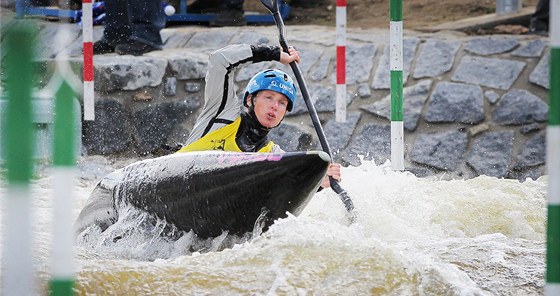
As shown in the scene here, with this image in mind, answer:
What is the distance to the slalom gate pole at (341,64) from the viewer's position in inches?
228

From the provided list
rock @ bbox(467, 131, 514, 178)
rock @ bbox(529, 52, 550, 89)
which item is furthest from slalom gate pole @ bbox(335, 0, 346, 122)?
rock @ bbox(529, 52, 550, 89)

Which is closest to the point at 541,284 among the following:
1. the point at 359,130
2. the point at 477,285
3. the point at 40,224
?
the point at 477,285

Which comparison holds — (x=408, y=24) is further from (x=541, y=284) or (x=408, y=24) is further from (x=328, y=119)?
(x=541, y=284)

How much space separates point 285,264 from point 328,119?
4057mm

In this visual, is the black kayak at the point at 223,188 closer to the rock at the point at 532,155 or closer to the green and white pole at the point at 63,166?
the green and white pole at the point at 63,166

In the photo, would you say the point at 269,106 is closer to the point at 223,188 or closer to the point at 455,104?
the point at 223,188

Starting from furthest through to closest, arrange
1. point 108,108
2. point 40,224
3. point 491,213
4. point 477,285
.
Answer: point 108,108 → point 491,213 → point 40,224 → point 477,285

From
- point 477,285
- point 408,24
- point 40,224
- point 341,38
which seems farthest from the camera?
point 408,24

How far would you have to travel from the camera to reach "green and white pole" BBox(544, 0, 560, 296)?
1.98m

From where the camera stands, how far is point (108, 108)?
Result: 7.07 m

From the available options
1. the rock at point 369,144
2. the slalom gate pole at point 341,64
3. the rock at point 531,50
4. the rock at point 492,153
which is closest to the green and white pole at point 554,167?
the slalom gate pole at point 341,64

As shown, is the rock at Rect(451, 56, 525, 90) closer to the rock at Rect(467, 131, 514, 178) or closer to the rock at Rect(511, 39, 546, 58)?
the rock at Rect(511, 39, 546, 58)

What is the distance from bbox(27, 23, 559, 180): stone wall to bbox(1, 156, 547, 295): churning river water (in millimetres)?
2057

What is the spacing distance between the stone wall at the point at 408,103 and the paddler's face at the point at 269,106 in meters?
2.56
